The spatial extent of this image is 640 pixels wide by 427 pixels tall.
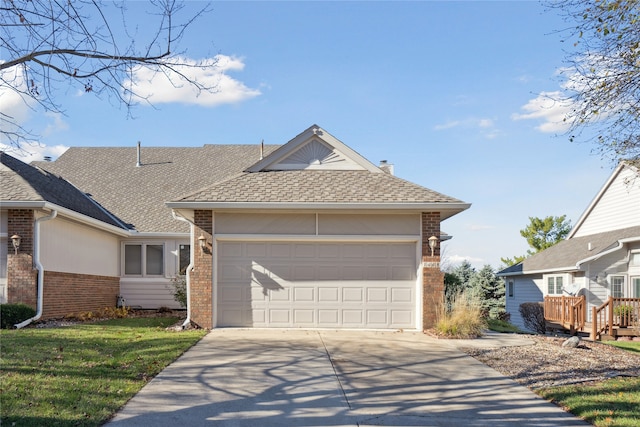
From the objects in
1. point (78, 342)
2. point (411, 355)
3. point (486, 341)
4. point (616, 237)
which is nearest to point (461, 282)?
point (616, 237)

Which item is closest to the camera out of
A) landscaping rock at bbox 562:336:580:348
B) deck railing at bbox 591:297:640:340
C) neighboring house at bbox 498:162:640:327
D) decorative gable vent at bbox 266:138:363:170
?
landscaping rock at bbox 562:336:580:348

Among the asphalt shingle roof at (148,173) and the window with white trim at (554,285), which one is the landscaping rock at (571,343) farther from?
the asphalt shingle roof at (148,173)

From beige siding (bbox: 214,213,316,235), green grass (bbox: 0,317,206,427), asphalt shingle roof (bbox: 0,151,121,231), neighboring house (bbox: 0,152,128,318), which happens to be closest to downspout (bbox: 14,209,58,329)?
neighboring house (bbox: 0,152,128,318)

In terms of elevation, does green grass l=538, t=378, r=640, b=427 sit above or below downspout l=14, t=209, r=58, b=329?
below

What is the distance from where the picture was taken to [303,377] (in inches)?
354

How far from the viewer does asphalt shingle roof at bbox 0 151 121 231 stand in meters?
14.8

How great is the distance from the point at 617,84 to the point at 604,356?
5.50 meters

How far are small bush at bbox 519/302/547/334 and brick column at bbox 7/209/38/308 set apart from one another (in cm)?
1915

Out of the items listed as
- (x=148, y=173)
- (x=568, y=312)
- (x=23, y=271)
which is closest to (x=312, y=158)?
(x=23, y=271)

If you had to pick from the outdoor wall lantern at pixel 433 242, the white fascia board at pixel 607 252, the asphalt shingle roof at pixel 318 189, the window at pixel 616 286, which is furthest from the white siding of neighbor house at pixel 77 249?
the window at pixel 616 286

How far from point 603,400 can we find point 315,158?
9.82 m

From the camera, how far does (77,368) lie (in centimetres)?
888

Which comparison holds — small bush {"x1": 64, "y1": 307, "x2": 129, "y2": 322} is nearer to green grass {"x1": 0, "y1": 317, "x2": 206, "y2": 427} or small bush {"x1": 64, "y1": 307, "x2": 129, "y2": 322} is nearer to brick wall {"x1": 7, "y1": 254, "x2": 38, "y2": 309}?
brick wall {"x1": 7, "y1": 254, "x2": 38, "y2": 309}

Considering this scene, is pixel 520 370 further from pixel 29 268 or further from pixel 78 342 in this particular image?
pixel 29 268
